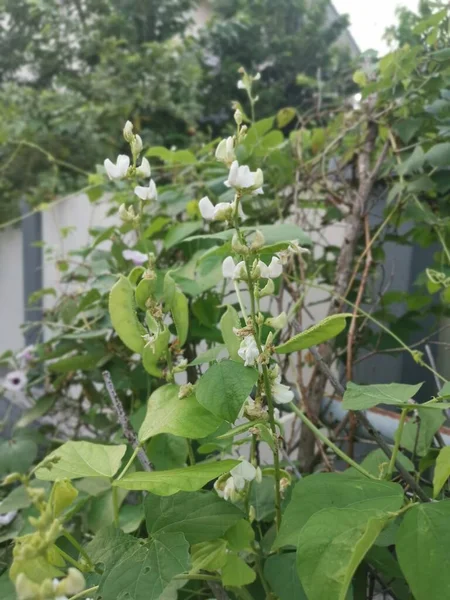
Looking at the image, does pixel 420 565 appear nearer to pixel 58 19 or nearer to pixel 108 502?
pixel 108 502

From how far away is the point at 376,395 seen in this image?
38cm

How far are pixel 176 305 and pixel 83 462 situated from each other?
159mm

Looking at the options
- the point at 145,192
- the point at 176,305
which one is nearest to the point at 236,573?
the point at 176,305

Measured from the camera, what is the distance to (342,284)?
2.78 feet

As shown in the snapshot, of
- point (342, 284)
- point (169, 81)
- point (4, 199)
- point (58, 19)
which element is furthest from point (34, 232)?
point (342, 284)

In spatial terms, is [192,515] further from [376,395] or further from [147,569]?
[376,395]

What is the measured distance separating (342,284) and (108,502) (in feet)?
1.59

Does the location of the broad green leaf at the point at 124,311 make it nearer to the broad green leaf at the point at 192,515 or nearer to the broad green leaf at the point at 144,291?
the broad green leaf at the point at 144,291

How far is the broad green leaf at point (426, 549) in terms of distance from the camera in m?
0.30

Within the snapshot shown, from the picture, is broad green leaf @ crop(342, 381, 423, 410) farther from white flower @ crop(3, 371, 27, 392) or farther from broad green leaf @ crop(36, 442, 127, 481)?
white flower @ crop(3, 371, 27, 392)

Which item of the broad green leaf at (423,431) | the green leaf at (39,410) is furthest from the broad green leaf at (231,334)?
the green leaf at (39,410)

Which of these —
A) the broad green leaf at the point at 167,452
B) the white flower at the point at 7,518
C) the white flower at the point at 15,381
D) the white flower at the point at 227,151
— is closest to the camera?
the white flower at the point at 227,151

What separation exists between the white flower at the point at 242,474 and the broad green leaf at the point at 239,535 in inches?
1.2

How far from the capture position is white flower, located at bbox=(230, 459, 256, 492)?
16.0 inches
